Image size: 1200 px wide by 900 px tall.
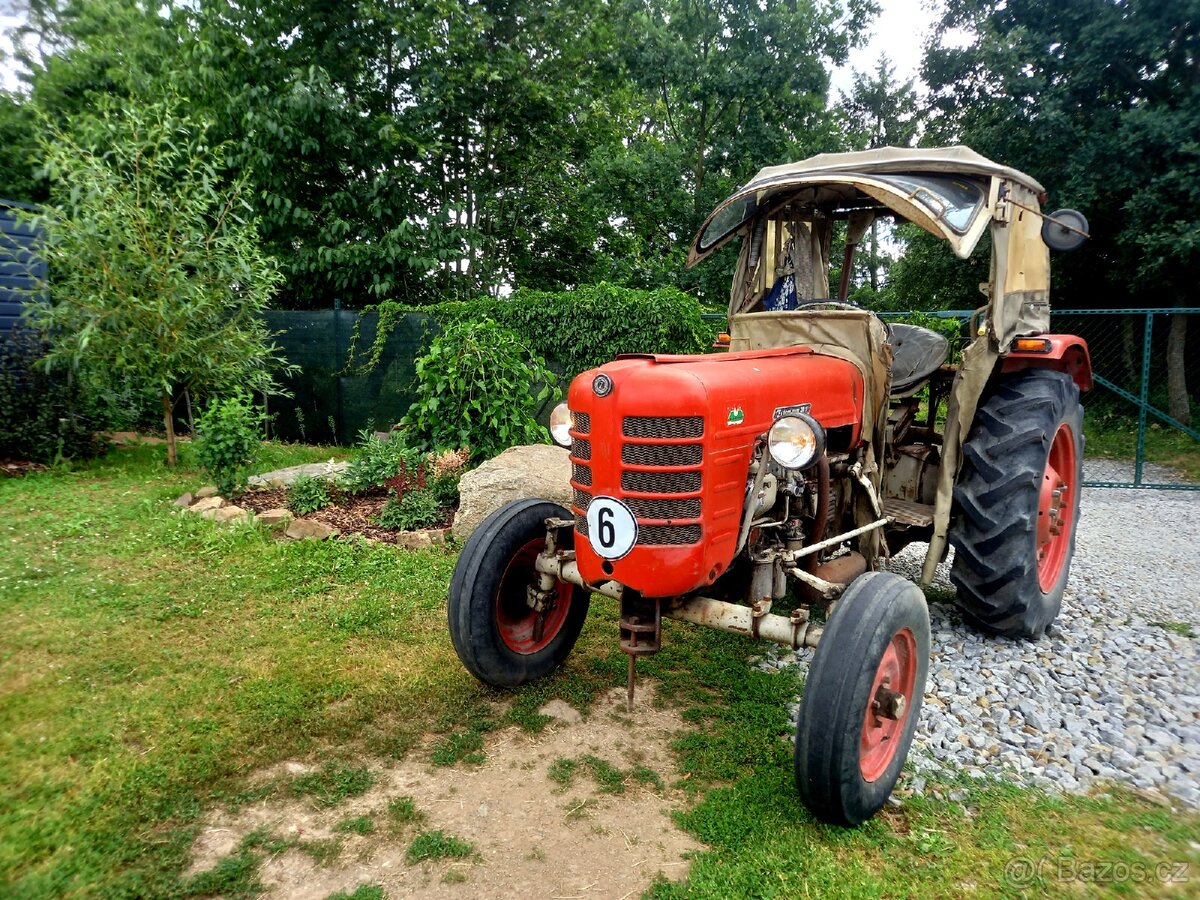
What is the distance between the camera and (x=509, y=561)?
3.42 meters

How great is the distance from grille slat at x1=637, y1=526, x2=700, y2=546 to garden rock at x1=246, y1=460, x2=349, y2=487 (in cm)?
474

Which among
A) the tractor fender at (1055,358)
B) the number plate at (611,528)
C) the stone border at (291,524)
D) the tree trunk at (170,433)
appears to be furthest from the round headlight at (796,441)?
the tree trunk at (170,433)

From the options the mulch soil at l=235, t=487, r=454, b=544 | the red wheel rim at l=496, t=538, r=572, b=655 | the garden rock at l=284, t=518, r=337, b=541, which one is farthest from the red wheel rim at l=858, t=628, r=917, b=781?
the garden rock at l=284, t=518, r=337, b=541

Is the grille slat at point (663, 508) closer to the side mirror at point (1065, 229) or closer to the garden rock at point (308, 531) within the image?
the side mirror at point (1065, 229)

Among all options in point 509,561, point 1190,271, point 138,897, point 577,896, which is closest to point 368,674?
point 509,561

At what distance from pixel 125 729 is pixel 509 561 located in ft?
5.59

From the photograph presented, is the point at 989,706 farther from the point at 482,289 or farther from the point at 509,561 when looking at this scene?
the point at 482,289

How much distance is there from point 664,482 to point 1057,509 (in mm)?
2879

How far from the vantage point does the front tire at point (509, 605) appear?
3.31m

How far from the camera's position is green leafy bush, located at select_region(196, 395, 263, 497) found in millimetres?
6570

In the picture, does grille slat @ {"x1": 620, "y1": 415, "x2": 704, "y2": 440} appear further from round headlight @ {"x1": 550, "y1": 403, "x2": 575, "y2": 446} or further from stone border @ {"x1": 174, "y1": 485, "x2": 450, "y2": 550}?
stone border @ {"x1": 174, "y1": 485, "x2": 450, "y2": 550}

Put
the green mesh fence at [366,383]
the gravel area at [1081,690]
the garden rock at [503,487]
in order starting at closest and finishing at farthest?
the gravel area at [1081,690], the garden rock at [503,487], the green mesh fence at [366,383]

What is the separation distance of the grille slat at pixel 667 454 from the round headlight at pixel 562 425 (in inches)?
19.0

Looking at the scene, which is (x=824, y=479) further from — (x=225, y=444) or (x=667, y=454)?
(x=225, y=444)
